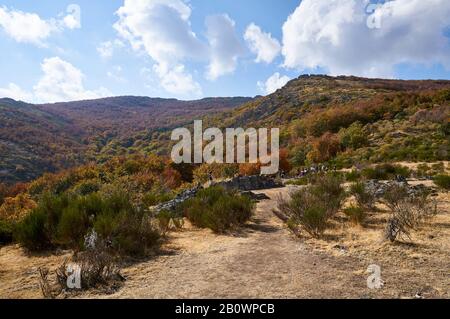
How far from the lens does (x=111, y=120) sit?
9006 centimetres

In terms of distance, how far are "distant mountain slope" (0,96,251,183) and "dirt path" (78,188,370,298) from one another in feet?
126

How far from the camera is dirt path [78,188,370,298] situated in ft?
14.2

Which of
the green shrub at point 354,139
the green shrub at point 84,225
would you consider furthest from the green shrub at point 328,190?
the green shrub at point 354,139

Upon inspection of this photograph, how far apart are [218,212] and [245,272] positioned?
144 inches

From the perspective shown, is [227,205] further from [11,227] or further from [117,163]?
[117,163]

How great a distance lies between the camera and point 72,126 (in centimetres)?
7594

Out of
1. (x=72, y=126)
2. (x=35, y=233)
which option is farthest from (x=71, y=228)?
(x=72, y=126)

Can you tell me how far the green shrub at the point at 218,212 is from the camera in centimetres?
858

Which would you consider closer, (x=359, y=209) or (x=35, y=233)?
(x=35, y=233)

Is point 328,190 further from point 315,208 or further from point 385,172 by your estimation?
point 385,172

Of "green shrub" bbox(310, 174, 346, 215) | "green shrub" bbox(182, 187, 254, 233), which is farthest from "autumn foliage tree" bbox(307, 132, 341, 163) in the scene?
"green shrub" bbox(182, 187, 254, 233)

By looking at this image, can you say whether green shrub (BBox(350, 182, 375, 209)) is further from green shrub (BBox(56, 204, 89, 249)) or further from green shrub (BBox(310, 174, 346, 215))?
green shrub (BBox(56, 204, 89, 249))
